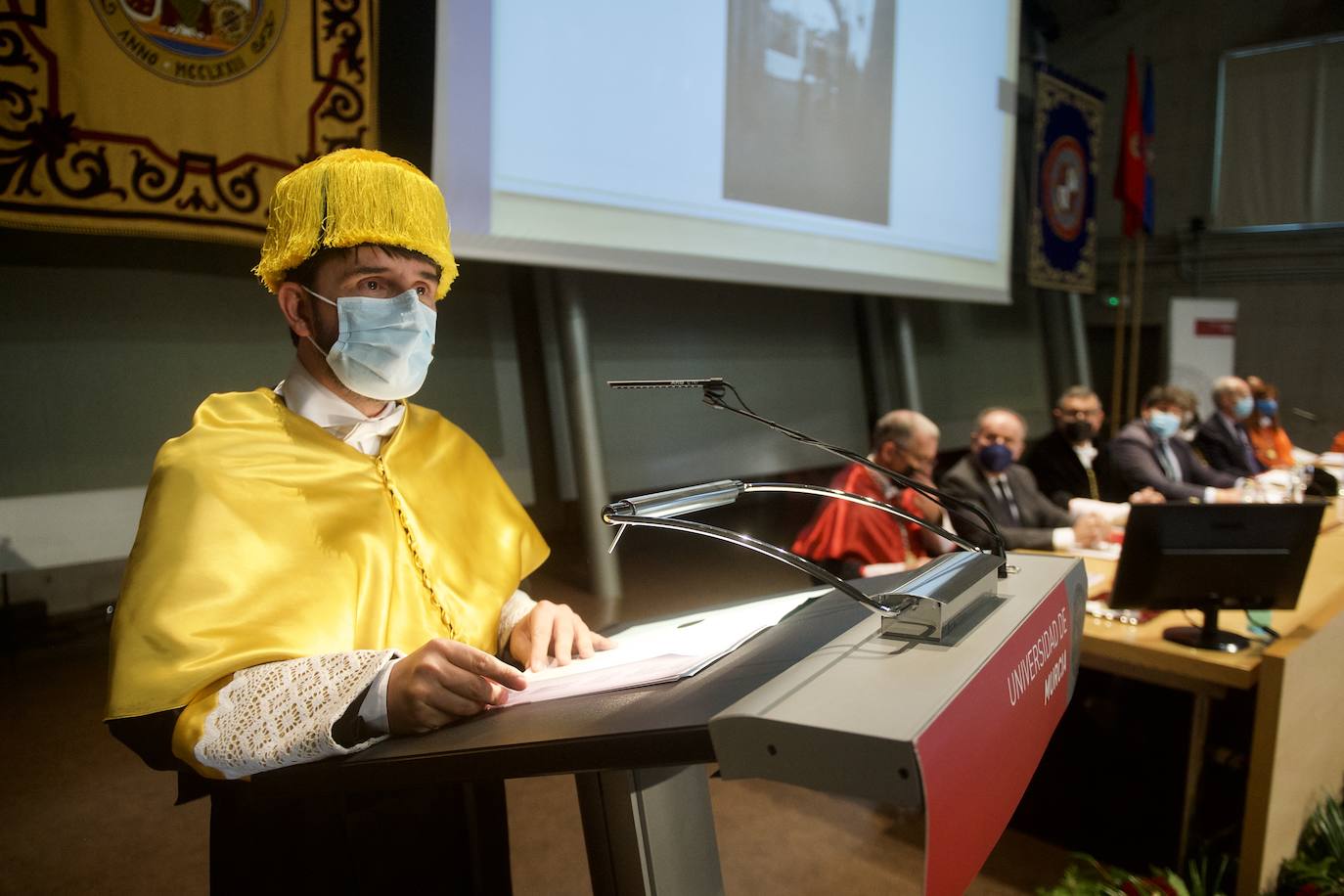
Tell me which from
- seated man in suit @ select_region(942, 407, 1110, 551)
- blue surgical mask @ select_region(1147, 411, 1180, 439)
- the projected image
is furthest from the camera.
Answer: blue surgical mask @ select_region(1147, 411, 1180, 439)

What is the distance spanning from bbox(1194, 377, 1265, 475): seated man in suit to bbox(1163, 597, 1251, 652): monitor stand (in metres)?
4.75

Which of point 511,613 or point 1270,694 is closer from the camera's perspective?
point 511,613

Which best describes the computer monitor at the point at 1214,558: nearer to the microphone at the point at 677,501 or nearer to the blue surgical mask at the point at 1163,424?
the microphone at the point at 677,501

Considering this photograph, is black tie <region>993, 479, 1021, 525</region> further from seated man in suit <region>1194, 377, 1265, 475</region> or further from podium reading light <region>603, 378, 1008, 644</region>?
seated man in suit <region>1194, 377, 1265, 475</region>

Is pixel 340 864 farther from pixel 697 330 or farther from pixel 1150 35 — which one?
pixel 1150 35

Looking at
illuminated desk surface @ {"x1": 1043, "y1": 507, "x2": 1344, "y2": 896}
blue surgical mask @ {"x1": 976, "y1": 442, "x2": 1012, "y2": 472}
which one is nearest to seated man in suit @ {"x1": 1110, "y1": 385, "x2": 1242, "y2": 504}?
blue surgical mask @ {"x1": 976, "y1": 442, "x2": 1012, "y2": 472}

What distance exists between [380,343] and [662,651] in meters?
0.53

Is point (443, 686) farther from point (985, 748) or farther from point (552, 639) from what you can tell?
point (985, 748)

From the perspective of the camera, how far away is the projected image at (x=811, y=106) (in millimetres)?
4090

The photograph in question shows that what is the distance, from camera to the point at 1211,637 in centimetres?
224

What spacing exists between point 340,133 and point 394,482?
2.43 metres

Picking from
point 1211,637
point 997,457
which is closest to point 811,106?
point 997,457

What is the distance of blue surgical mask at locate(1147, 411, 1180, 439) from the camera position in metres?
5.30

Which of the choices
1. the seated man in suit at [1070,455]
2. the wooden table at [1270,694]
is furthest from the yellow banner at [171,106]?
the seated man in suit at [1070,455]
